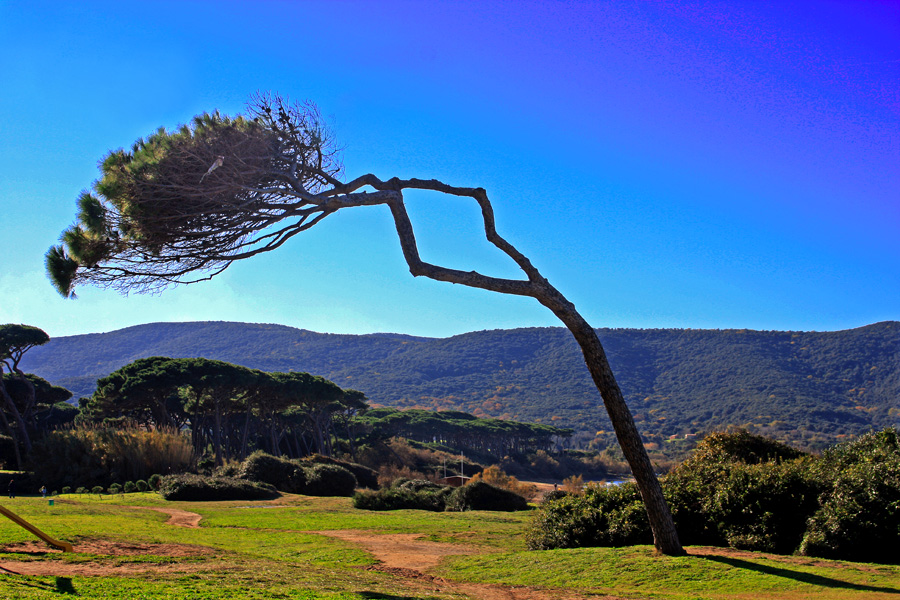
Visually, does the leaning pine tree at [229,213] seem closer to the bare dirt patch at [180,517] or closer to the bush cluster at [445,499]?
the bare dirt patch at [180,517]

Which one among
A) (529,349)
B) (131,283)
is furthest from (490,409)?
(131,283)

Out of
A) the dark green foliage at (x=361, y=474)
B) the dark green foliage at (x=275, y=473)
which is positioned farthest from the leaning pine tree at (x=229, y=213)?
the dark green foliage at (x=361, y=474)

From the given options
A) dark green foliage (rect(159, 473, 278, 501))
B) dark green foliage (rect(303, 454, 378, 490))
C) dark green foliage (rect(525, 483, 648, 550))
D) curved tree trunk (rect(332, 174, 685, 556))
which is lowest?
dark green foliage (rect(303, 454, 378, 490))

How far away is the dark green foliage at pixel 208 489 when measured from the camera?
67.6 ft

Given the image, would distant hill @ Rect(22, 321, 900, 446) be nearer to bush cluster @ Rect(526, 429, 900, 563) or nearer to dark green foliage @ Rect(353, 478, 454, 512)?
dark green foliage @ Rect(353, 478, 454, 512)

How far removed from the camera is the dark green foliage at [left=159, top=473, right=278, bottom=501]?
20.6 m

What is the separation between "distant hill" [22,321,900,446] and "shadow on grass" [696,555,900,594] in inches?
2219

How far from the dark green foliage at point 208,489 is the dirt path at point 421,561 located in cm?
836

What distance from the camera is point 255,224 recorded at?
10688 millimetres

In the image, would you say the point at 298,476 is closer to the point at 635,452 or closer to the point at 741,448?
the point at 741,448

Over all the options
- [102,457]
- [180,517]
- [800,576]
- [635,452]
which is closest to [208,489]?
[180,517]

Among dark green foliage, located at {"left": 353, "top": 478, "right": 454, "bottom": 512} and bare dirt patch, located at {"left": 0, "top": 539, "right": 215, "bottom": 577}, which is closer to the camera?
bare dirt patch, located at {"left": 0, "top": 539, "right": 215, "bottom": 577}

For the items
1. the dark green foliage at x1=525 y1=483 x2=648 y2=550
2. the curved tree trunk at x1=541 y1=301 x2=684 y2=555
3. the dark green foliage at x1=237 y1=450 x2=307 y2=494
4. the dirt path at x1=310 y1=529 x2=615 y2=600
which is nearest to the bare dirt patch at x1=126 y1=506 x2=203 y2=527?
the dirt path at x1=310 y1=529 x2=615 y2=600

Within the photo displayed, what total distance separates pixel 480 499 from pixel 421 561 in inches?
438
